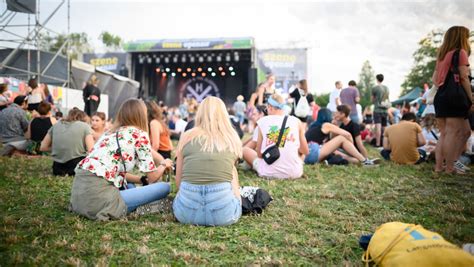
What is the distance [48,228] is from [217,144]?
1448 mm

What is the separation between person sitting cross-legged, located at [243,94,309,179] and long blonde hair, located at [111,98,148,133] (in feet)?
6.88

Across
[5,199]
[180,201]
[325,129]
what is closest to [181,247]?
[180,201]

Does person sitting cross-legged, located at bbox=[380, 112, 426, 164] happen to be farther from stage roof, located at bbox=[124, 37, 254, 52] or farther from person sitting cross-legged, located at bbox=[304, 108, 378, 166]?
stage roof, located at bbox=[124, 37, 254, 52]

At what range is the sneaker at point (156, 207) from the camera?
127 inches

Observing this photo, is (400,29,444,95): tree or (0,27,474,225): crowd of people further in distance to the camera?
(400,29,444,95): tree

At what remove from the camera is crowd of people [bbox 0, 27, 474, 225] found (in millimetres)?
2848

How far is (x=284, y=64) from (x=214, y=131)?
18.5 m

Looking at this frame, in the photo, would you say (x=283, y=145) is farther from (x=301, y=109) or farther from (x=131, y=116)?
(x=301, y=109)

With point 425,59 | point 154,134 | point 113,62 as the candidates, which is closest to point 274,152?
point 154,134

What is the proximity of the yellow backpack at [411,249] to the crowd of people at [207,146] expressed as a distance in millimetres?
1258

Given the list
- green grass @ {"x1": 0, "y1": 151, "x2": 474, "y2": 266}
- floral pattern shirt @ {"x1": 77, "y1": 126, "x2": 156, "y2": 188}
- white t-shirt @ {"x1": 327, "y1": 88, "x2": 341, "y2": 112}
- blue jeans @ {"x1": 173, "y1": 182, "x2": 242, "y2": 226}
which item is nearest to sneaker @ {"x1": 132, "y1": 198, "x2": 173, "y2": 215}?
green grass @ {"x1": 0, "y1": 151, "x2": 474, "y2": 266}

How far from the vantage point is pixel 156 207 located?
3283 mm

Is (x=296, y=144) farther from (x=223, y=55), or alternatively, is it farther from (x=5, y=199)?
(x=223, y=55)

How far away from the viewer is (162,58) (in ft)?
71.5
